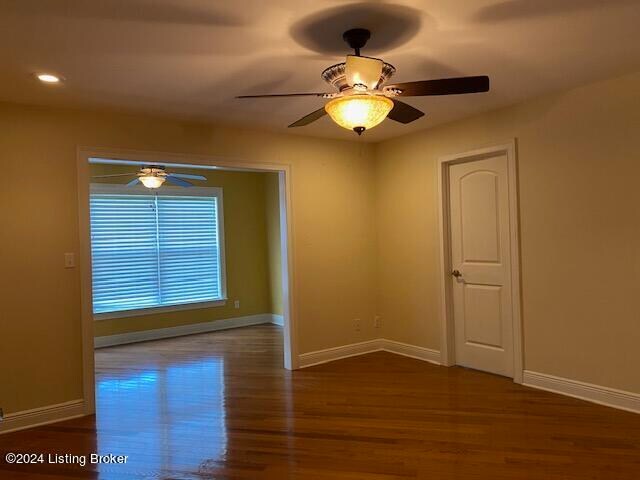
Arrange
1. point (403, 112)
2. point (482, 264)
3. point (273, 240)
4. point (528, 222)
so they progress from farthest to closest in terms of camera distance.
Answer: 1. point (273, 240)
2. point (482, 264)
3. point (528, 222)
4. point (403, 112)

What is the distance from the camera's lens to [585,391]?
3.65 meters

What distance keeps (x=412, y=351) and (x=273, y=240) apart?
3.21 metres

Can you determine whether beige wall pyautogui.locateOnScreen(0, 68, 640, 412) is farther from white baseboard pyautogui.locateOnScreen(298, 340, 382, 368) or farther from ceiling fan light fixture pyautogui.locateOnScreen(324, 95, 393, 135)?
ceiling fan light fixture pyautogui.locateOnScreen(324, 95, 393, 135)

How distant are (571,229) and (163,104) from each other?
325 centimetres

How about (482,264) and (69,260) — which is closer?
(69,260)

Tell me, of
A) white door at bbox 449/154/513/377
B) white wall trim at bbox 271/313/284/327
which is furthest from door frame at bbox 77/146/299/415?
white wall trim at bbox 271/313/284/327

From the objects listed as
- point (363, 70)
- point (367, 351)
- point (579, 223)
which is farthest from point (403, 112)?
point (367, 351)

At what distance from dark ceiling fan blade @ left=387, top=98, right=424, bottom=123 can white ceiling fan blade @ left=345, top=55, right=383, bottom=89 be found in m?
0.35

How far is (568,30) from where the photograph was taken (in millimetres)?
2543

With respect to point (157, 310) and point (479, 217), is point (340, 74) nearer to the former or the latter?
point (479, 217)

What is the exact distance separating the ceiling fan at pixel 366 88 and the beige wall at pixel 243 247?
4740 mm

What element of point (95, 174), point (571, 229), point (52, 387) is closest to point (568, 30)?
point (571, 229)

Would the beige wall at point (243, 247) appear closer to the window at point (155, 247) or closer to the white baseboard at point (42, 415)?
the window at point (155, 247)

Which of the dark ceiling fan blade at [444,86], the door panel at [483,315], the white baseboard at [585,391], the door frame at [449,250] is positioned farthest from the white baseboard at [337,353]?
the dark ceiling fan blade at [444,86]
